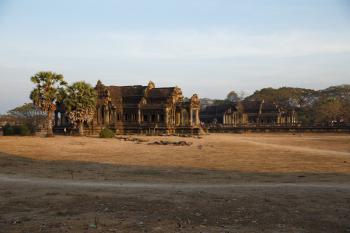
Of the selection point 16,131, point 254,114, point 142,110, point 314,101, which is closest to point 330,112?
point 254,114

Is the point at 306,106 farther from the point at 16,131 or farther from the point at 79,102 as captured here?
the point at 16,131

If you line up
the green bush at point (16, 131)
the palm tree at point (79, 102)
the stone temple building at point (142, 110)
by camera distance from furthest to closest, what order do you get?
the stone temple building at point (142, 110) < the palm tree at point (79, 102) < the green bush at point (16, 131)

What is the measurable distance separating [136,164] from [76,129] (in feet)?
130

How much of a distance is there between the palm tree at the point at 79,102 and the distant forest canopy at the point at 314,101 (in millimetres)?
60621

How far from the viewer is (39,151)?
32000mm

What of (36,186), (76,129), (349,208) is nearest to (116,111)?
(76,129)

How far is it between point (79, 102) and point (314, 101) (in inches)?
4128

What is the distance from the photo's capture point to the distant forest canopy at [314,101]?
354ft

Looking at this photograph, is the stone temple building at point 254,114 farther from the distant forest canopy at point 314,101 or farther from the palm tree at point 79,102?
the palm tree at point 79,102

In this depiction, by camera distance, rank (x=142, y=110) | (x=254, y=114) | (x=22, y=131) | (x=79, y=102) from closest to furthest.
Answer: (x=22, y=131) → (x=79, y=102) → (x=142, y=110) → (x=254, y=114)

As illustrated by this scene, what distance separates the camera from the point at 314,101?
140 meters

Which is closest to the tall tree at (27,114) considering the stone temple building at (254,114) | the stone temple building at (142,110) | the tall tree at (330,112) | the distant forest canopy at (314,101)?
the stone temple building at (142,110)

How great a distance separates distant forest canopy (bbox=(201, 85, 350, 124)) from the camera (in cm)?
10781

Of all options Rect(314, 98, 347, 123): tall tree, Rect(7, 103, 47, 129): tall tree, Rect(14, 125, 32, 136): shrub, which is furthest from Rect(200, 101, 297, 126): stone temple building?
Rect(14, 125, 32, 136): shrub
